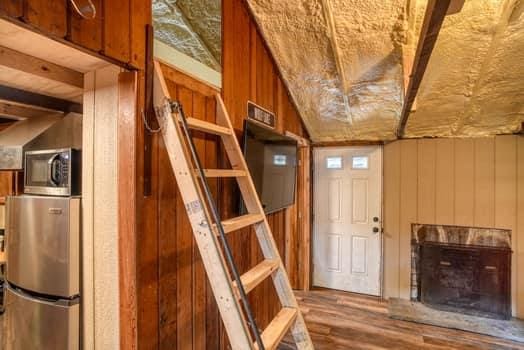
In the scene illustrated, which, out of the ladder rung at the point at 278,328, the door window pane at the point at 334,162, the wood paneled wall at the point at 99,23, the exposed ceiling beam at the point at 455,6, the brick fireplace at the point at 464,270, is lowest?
the brick fireplace at the point at 464,270

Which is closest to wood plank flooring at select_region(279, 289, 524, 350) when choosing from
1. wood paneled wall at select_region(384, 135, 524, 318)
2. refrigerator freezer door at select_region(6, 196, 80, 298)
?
wood paneled wall at select_region(384, 135, 524, 318)

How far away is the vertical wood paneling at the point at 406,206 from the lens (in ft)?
12.1

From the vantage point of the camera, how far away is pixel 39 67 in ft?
4.22

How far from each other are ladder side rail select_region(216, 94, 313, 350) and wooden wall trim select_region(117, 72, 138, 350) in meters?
0.57

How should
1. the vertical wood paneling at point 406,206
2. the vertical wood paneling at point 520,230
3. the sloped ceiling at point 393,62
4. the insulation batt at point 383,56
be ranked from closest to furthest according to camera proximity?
the insulation batt at point 383,56
the sloped ceiling at point 393,62
the vertical wood paneling at point 520,230
the vertical wood paneling at point 406,206

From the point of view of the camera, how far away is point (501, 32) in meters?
2.04

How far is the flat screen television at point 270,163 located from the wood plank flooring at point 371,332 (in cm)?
131

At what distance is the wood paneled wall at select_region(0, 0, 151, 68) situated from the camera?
91 centimetres

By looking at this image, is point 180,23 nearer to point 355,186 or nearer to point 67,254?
A: point 67,254

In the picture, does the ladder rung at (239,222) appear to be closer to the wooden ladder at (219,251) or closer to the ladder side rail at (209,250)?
the wooden ladder at (219,251)

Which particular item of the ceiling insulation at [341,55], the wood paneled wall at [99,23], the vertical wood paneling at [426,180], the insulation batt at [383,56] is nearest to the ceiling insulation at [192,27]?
the insulation batt at [383,56]

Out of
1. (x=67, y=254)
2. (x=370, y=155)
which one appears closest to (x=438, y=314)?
(x=370, y=155)

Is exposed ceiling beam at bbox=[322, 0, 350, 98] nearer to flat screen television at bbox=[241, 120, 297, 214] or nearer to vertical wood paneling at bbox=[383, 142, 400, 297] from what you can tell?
flat screen television at bbox=[241, 120, 297, 214]

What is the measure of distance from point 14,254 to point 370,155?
364 cm
